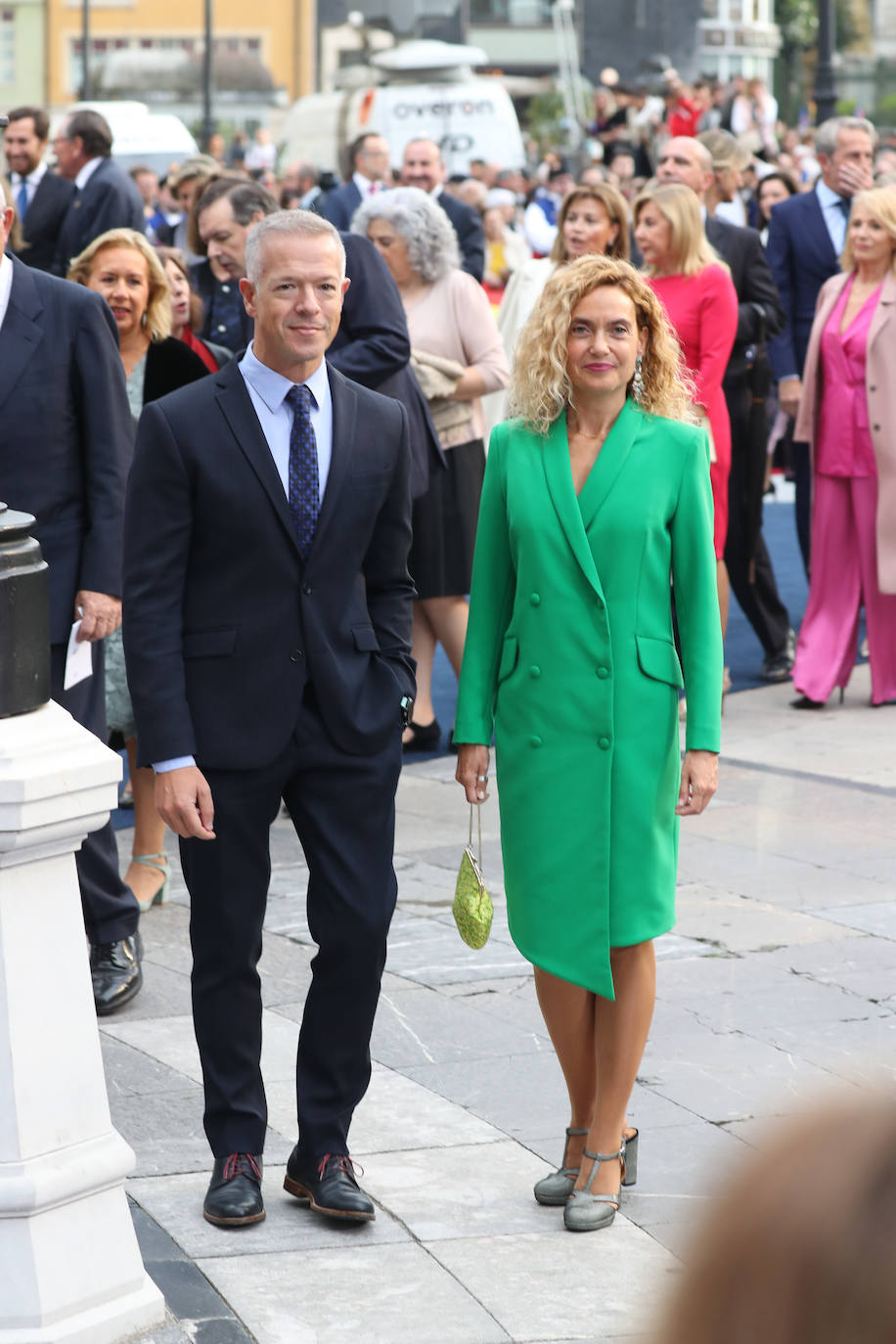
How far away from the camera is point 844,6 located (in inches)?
3442

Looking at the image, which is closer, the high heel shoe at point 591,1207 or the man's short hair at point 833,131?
the high heel shoe at point 591,1207

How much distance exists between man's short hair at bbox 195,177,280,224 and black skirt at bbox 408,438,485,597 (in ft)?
4.51

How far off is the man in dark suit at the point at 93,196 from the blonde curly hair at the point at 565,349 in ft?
18.1

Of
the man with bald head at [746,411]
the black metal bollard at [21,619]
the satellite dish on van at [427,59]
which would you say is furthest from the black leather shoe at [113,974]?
the satellite dish on van at [427,59]

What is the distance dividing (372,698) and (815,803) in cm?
378

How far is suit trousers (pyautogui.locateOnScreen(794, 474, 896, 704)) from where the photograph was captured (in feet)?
29.9

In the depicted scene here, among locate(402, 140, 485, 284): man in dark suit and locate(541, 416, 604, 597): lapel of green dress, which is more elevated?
locate(402, 140, 485, 284): man in dark suit

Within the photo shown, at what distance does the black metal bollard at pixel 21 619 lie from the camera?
353 centimetres

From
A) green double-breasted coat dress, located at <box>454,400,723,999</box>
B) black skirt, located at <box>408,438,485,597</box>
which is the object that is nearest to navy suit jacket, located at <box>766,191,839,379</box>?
black skirt, located at <box>408,438,485,597</box>

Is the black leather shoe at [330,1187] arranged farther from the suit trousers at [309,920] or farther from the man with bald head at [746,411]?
the man with bald head at [746,411]

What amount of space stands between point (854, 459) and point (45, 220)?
3914mm

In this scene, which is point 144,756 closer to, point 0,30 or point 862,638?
point 862,638

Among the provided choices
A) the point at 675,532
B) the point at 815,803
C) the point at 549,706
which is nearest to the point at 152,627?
the point at 549,706

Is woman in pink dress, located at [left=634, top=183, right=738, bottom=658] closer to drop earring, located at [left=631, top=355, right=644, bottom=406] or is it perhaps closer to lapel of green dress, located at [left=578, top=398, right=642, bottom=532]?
drop earring, located at [left=631, top=355, right=644, bottom=406]
